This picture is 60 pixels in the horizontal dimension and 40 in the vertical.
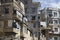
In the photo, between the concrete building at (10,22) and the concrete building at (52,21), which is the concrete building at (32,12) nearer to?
the concrete building at (52,21)

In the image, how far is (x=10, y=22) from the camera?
113 feet

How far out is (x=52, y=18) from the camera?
67625mm

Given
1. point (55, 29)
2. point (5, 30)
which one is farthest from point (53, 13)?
point (5, 30)

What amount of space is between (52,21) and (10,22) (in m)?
34.5

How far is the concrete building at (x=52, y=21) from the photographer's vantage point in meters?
64.6

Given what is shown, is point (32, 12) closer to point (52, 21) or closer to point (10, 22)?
point (52, 21)

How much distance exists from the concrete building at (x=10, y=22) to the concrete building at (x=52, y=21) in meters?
27.5

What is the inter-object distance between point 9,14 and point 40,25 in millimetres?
27446

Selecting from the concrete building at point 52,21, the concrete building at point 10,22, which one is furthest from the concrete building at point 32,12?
the concrete building at point 10,22

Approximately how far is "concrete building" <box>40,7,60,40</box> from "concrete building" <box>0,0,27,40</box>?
2752 cm

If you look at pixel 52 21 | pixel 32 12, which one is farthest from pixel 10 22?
pixel 52 21

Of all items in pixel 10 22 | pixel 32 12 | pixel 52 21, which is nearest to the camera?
pixel 10 22

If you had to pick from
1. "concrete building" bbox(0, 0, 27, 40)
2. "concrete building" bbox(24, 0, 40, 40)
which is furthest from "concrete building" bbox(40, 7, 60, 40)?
"concrete building" bbox(0, 0, 27, 40)

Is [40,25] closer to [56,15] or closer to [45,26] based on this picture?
[45,26]
